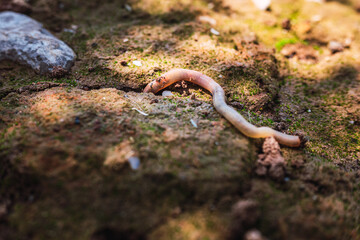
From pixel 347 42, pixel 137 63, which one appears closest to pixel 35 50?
pixel 137 63

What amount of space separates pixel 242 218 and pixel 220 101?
6.48 ft

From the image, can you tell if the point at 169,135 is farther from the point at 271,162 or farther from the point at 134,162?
the point at 271,162

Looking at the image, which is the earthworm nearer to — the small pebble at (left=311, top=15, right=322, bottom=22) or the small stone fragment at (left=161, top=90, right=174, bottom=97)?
the small stone fragment at (left=161, top=90, right=174, bottom=97)

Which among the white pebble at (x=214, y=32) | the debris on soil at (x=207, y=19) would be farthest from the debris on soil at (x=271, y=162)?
the debris on soil at (x=207, y=19)

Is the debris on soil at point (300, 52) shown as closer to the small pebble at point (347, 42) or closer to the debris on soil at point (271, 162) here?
the small pebble at point (347, 42)

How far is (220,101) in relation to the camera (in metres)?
4.01

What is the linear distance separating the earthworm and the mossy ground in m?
0.15

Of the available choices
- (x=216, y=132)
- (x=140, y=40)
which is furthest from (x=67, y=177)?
(x=140, y=40)

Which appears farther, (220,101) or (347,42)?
(347,42)

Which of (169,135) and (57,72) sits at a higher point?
(57,72)

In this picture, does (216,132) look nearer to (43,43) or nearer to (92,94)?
(92,94)

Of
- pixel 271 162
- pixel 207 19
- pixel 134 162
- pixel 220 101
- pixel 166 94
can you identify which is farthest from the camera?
pixel 207 19

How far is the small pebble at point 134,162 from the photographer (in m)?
3.05

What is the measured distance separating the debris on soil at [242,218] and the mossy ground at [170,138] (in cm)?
9
